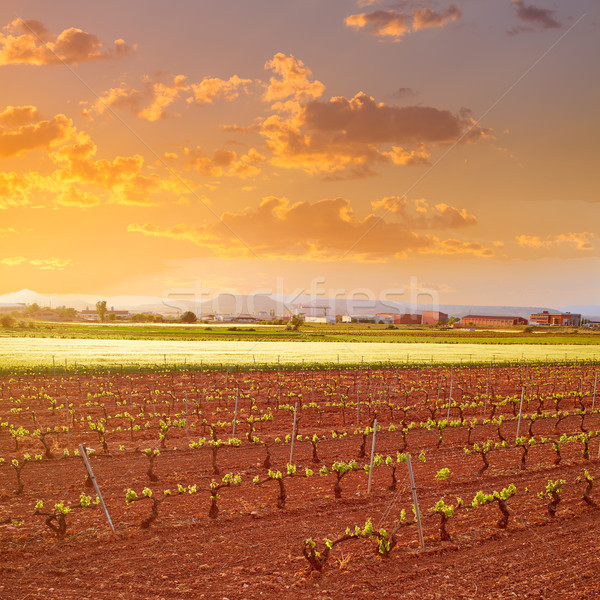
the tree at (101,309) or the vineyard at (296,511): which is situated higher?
the tree at (101,309)

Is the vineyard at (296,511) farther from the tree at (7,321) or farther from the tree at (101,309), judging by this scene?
the tree at (101,309)

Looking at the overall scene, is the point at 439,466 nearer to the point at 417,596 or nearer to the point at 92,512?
the point at 417,596

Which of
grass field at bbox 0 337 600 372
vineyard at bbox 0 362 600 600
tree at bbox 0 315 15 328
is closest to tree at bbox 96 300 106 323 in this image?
tree at bbox 0 315 15 328

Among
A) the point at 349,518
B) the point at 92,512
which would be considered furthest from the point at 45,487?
the point at 349,518

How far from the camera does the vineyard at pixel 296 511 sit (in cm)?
1115

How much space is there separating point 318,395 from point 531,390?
Answer: 18.2 meters

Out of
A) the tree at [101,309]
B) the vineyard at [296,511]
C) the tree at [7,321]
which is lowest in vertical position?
the vineyard at [296,511]

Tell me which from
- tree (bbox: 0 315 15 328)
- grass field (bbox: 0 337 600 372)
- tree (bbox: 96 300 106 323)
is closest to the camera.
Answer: grass field (bbox: 0 337 600 372)

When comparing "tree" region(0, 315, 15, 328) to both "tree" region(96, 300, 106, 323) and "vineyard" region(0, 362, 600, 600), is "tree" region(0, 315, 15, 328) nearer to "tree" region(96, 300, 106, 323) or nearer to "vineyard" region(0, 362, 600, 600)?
"tree" region(96, 300, 106, 323)

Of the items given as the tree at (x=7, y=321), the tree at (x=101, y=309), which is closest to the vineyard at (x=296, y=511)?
the tree at (x=7, y=321)

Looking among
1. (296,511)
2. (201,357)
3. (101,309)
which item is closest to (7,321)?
(101,309)

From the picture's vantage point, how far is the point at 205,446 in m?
21.8

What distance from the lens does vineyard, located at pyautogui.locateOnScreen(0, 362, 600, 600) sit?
11148 mm

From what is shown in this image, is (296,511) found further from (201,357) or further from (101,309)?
(101,309)
